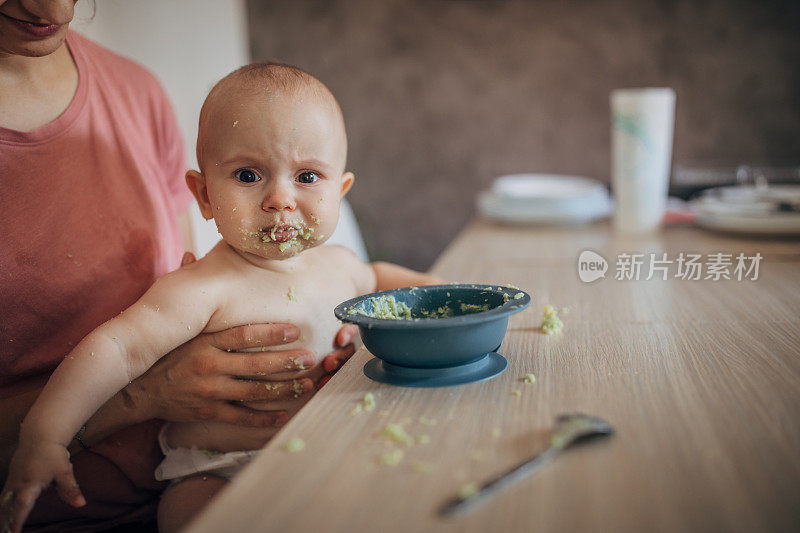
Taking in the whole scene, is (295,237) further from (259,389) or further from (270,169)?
(259,389)

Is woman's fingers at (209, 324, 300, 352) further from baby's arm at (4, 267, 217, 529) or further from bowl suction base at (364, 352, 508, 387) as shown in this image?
bowl suction base at (364, 352, 508, 387)

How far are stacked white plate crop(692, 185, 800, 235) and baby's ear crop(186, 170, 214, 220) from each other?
1397 millimetres

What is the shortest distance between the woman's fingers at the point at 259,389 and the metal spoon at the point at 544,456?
461 mm

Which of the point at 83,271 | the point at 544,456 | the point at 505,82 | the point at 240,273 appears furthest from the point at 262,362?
the point at 505,82

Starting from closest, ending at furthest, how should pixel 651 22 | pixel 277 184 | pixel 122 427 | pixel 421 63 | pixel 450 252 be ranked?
1. pixel 277 184
2. pixel 122 427
3. pixel 450 252
4. pixel 651 22
5. pixel 421 63

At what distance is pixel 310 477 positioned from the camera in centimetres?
57

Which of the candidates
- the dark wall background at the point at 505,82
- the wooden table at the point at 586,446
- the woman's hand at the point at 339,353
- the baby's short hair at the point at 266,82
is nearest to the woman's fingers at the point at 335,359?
the woman's hand at the point at 339,353

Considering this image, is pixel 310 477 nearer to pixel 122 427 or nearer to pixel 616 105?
pixel 122 427

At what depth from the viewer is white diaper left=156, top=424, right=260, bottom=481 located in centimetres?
100

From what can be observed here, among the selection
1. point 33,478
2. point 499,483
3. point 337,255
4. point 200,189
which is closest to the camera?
point 499,483

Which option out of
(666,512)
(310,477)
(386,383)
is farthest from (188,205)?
(666,512)

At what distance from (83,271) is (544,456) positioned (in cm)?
84

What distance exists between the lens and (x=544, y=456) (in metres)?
0.58

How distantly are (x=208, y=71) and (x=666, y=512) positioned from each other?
2.67 metres
